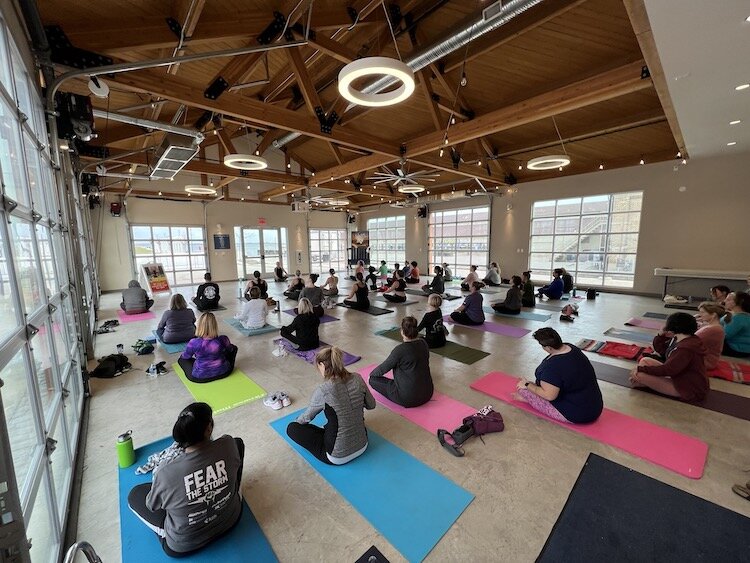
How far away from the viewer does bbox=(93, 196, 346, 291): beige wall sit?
37.3 feet

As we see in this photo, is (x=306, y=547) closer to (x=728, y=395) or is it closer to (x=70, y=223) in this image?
(x=728, y=395)

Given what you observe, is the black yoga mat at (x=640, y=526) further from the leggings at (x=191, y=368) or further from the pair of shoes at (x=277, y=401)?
the leggings at (x=191, y=368)

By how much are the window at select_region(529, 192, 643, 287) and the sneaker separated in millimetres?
11824

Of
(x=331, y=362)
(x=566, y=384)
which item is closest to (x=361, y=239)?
(x=566, y=384)

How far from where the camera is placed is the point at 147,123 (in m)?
5.14

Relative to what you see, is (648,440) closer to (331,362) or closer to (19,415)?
(331,362)

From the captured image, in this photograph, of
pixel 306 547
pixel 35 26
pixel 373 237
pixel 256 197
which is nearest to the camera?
pixel 306 547

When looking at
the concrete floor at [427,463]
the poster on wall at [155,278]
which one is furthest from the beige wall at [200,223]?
the concrete floor at [427,463]

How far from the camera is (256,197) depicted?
576 inches

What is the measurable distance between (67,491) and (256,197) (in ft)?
45.9

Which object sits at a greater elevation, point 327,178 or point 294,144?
point 294,144

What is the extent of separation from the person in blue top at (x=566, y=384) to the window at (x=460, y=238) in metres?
11.3

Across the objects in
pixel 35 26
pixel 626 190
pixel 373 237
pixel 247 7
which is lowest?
pixel 373 237

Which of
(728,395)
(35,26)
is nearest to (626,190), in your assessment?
(728,395)
